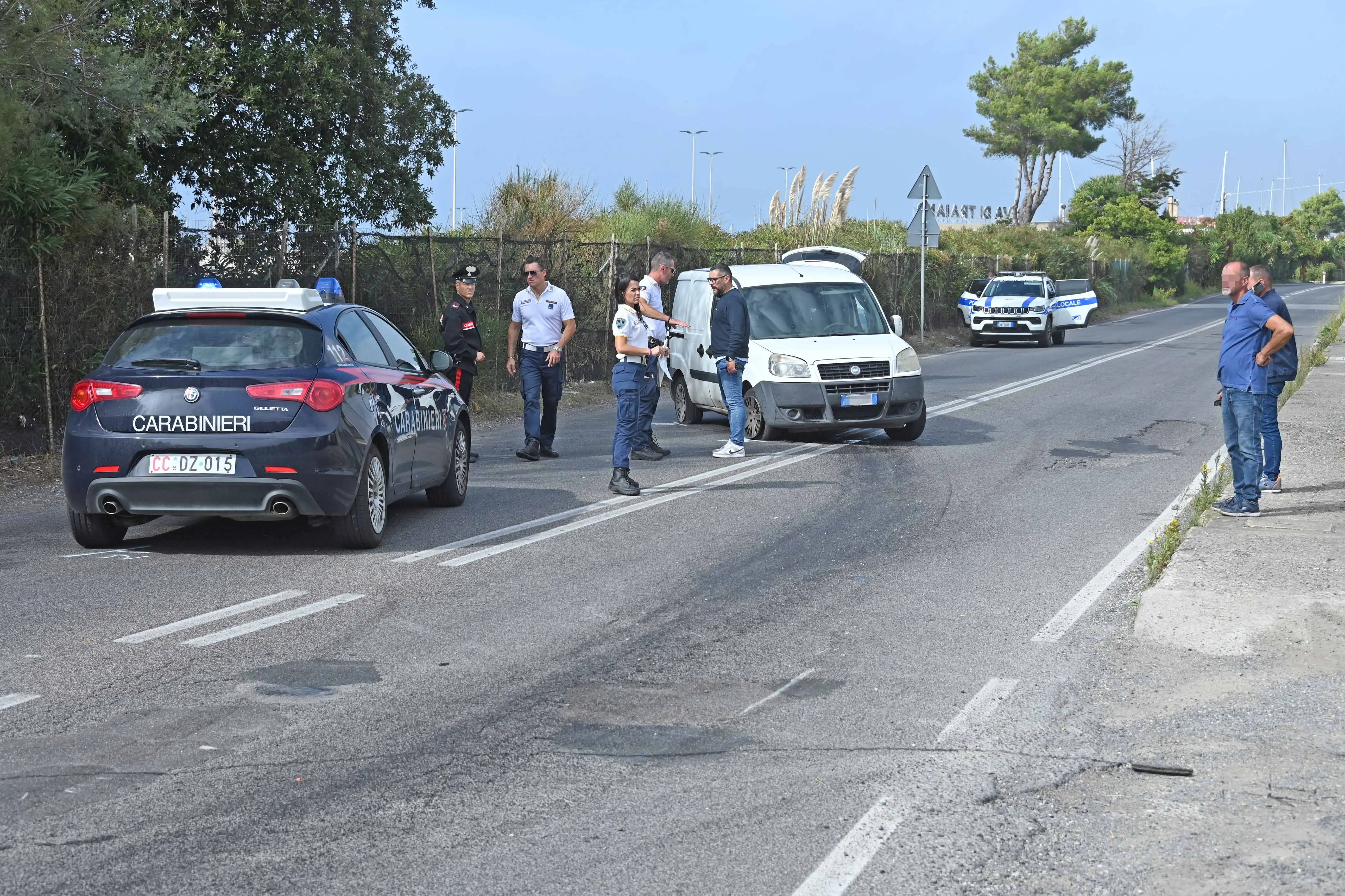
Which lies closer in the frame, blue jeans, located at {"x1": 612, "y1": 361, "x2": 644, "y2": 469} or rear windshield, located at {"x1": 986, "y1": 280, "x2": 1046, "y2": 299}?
blue jeans, located at {"x1": 612, "y1": 361, "x2": 644, "y2": 469}

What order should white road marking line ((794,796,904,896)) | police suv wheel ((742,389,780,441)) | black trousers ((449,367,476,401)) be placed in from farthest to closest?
police suv wheel ((742,389,780,441)) < black trousers ((449,367,476,401)) < white road marking line ((794,796,904,896))

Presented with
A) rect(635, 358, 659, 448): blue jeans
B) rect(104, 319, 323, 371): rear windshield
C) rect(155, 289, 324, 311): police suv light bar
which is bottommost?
rect(635, 358, 659, 448): blue jeans

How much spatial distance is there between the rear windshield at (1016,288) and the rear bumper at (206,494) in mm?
30201

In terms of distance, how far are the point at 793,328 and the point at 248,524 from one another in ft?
24.1

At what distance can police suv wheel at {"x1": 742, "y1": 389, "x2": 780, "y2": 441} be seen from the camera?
50.3ft

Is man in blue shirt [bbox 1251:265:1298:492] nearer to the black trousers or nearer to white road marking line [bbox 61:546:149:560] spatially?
the black trousers

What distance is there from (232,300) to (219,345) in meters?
0.34

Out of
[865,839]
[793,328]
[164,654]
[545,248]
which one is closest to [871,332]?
[793,328]

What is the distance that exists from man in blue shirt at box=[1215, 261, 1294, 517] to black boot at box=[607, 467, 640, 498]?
416 centimetres

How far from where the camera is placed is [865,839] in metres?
4.36

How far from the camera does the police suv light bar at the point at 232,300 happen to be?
8.82m

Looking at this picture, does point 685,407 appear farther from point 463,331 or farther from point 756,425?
point 463,331

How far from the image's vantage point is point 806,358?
15.0 meters

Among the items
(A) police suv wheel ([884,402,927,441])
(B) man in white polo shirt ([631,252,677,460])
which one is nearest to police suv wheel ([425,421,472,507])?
(B) man in white polo shirt ([631,252,677,460])
